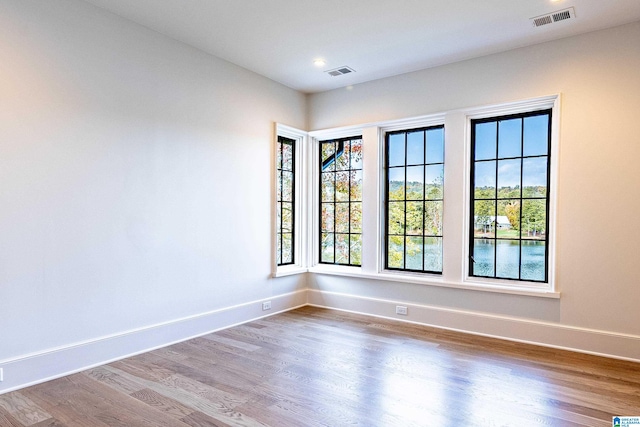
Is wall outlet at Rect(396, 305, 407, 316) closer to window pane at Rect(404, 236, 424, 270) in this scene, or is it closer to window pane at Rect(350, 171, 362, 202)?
window pane at Rect(404, 236, 424, 270)

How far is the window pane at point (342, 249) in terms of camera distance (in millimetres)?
5297

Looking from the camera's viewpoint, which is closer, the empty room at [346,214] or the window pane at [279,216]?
the empty room at [346,214]

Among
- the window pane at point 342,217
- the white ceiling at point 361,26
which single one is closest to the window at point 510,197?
the white ceiling at point 361,26

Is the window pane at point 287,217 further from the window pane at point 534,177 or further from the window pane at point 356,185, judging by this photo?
the window pane at point 534,177

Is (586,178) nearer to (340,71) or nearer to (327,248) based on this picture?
(340,71)

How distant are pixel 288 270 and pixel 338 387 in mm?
2466

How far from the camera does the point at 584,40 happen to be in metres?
3.62

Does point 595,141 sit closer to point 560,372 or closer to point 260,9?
point 560,372

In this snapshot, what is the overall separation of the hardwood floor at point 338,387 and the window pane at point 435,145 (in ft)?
6.73

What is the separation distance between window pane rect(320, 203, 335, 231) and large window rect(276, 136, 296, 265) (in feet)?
1.43

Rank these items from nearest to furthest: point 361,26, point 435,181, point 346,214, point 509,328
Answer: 1. point 361,26
2. point 509,328
3. point 435,181
4. point 346,214

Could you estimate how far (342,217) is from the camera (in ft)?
17.5

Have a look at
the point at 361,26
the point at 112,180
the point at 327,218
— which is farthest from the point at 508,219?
the point at 112,180

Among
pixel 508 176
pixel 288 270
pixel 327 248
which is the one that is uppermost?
pixel 508 176
